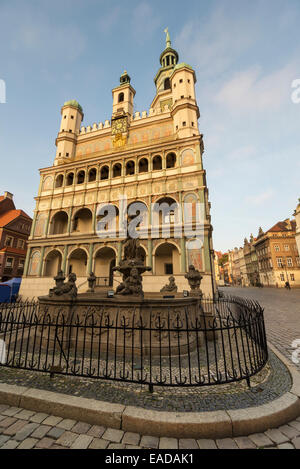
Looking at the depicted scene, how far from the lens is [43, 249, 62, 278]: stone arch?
73.6 feet

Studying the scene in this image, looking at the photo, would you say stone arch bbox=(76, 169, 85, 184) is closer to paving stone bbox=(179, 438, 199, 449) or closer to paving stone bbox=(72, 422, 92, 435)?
paving stone bbox=(72, 422, 92, 435)

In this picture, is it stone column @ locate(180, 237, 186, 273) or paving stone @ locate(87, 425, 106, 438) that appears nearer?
paving stone @ locate(87, 425, 106, 438)

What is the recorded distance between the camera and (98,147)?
27.3 meters

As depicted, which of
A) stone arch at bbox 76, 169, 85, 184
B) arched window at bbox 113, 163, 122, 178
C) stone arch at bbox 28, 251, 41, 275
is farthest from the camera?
stone arch at bbox 76, 169, 85, 184

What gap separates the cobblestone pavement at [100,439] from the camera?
7.37 ft

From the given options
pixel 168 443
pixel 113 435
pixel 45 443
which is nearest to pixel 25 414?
pixel 45 443

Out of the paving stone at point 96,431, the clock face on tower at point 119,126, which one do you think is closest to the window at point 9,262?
the clock face on tower at point 119,126

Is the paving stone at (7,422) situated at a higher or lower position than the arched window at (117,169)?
lower

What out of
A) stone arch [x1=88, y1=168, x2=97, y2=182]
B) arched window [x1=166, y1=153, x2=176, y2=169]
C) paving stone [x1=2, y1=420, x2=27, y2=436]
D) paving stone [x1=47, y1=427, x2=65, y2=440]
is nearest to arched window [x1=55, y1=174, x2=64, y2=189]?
stone arch [x1=88, y1=168, x2=97, y2=182]

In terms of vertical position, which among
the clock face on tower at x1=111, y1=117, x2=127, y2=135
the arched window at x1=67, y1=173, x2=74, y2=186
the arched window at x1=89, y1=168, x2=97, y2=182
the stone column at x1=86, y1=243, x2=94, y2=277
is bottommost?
the stone column at x1=86, y1=243, x2=94, y2=277

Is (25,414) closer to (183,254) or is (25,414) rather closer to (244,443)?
(244,443)

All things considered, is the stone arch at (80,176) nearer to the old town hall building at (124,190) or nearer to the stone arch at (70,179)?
the old town hall building at (124,190)
